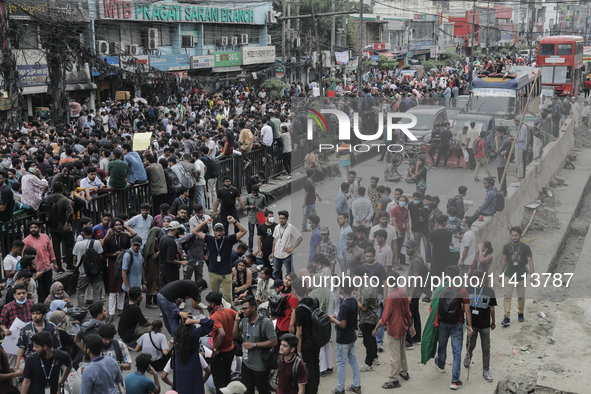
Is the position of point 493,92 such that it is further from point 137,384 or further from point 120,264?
point 137,384

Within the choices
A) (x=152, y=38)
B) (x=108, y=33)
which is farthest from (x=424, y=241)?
(x=152, y=38)

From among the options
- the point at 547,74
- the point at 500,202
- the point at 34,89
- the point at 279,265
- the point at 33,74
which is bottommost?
the point at 279,265

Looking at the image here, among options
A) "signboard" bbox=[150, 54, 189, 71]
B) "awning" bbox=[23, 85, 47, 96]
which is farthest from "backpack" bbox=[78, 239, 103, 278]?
"signboard" bbox=[150, 54, 189, 71]

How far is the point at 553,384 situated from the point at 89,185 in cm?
768

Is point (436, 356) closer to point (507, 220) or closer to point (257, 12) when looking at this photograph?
point (507, 220)

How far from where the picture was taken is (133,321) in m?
7.29

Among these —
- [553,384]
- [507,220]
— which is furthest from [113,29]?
[553,384]

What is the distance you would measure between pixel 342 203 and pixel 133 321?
3.16m

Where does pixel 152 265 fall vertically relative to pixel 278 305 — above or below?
below

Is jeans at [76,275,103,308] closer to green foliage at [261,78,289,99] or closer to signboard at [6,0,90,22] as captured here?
signboard at [6,0,90,22]

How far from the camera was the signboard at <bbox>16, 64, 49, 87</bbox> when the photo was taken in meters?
23.2

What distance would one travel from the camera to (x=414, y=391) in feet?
23.9

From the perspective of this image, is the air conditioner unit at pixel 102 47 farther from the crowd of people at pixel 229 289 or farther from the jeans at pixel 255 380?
the jeans at pixel 255 380

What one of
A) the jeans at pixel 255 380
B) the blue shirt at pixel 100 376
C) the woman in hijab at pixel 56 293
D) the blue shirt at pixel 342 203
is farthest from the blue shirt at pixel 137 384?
the blue shirt at pixel 342 203
